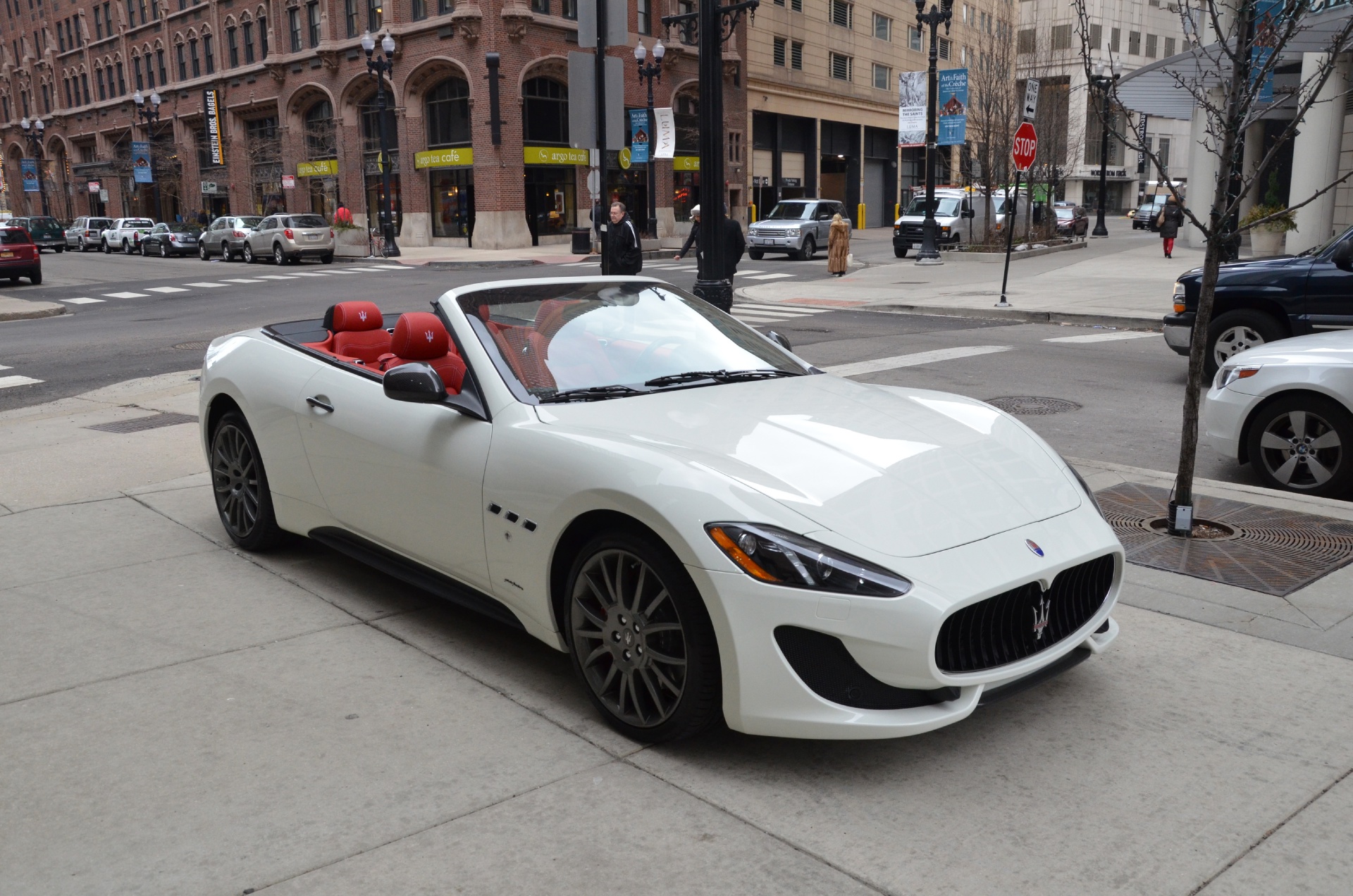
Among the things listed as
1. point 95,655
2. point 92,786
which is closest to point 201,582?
point 95,655

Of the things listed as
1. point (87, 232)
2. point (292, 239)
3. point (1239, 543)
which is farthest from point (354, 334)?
point (87, 232)

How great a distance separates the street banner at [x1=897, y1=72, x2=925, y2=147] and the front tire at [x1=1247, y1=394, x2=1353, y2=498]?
28614 mm

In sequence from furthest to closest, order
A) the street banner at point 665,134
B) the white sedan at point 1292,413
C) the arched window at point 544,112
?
the arched window at point 544,112
the street banner at point 665,134
the white sedan at point 1292,413

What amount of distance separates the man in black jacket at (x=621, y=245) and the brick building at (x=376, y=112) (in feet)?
88.9

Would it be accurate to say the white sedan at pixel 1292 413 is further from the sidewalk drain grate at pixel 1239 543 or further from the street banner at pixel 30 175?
the street banner at pixel 30 175

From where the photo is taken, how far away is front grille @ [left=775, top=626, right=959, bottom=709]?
322 centimetres

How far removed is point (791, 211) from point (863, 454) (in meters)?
35.1

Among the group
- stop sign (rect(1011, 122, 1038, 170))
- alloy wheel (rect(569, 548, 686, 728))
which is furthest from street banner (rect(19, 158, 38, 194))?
alloy wheel (rect(569, 548, 686, 728))

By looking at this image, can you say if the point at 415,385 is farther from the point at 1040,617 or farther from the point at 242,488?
the point at 1040,617

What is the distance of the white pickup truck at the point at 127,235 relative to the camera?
49.4 meters

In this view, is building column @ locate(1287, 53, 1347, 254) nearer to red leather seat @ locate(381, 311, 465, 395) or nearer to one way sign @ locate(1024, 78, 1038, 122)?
one way sign @ locate(1024, 78, 1038, 122)

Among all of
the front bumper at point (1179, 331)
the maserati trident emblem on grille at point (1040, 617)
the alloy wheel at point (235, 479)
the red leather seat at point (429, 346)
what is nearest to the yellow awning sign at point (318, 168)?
the front bumper at point (1179, 331)

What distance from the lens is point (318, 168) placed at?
54.3 meters

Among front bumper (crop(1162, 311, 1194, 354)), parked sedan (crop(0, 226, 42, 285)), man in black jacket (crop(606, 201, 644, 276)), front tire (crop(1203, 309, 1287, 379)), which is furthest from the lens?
parked sedan (crop(0, 226, 42, 285))
